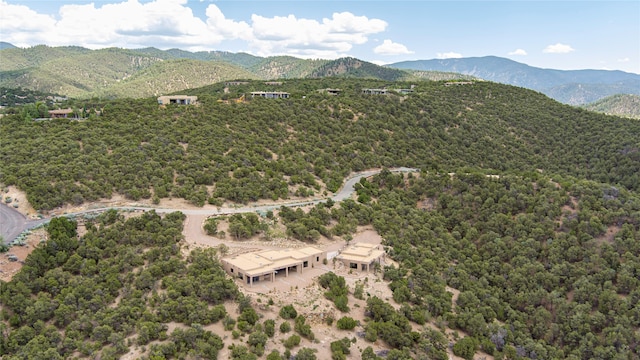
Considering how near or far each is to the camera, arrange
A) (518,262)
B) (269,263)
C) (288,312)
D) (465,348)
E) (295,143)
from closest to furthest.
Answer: (288,312)
(465,348)
(269,263)
(518,262)
(295,143)

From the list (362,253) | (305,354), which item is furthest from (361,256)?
(305,354)

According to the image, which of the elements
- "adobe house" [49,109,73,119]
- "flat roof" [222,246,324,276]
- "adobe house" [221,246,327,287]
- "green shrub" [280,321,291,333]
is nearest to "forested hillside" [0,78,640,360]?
"green shrub" [280,321,291,333]

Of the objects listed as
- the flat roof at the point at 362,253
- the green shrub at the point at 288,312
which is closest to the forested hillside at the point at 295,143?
the flat roof at the point at 362,253

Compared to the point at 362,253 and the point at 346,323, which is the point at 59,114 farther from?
the point at 346,323

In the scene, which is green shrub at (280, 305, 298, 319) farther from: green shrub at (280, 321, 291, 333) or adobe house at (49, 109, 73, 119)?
adobe house at (49, 109, 73, 119)

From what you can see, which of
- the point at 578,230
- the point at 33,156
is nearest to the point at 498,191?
the point at 578,230

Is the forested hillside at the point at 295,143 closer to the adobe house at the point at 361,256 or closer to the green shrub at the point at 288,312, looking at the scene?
the adobe house at the point at 361,256
